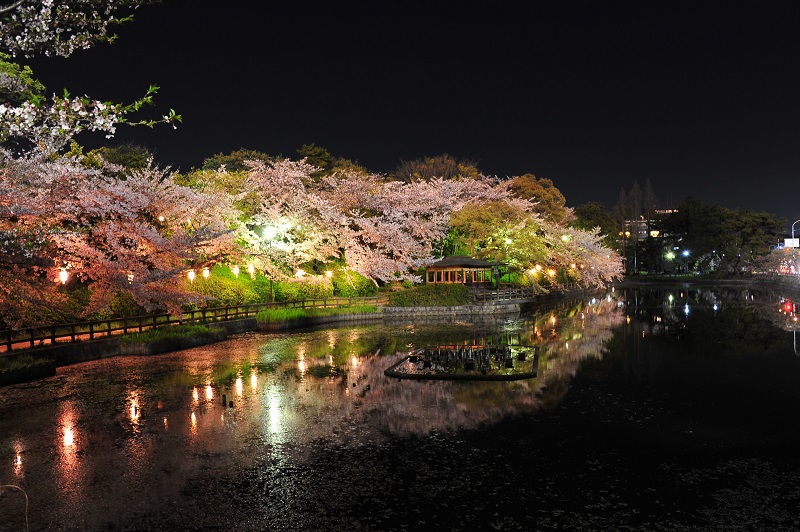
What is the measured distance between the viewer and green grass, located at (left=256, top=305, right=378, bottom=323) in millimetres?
34125

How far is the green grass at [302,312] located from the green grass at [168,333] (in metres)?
5.10

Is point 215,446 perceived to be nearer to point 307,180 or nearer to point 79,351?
point 79,351

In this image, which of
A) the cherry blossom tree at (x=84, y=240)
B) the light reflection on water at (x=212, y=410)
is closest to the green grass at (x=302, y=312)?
the cherry blossom tree at (x=84, y=240)

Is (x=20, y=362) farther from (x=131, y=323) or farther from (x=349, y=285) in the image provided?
(x=349, y=285)

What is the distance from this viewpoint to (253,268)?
39.4 meters

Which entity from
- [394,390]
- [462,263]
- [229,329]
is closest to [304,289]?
[229,329]

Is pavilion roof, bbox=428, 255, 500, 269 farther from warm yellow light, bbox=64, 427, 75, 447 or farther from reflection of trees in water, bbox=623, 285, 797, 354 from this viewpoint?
warm yellow light, bbox=64, 427, 75, 447

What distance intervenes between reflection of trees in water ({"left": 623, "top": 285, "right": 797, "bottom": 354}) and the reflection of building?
12.1 m

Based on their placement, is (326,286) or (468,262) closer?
(326,286)

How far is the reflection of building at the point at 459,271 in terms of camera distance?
50719mm

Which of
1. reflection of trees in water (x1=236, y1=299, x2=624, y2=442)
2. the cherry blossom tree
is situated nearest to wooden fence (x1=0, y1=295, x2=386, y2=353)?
the cherry blossom tree

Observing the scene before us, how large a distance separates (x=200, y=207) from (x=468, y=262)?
22.7 metres

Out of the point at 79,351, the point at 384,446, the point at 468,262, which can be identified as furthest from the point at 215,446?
the point at 468,262

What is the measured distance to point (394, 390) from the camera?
54.8 feet
